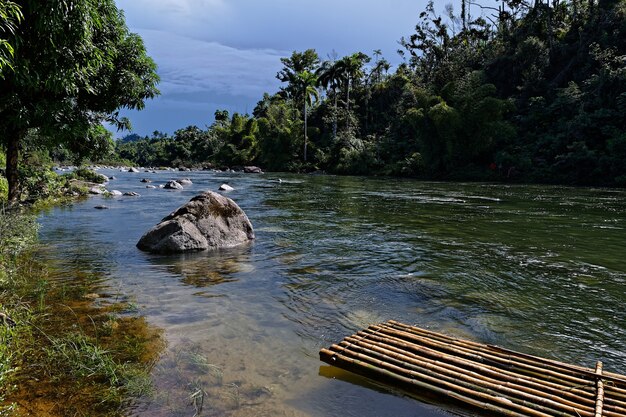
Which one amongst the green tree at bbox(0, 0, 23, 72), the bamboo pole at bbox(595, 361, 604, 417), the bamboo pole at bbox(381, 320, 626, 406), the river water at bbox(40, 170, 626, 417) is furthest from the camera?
the green tree at bbox(0, 0, 23, 72)

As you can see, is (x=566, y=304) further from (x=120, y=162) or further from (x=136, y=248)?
(x=120, y=162)

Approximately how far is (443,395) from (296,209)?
1628 cm

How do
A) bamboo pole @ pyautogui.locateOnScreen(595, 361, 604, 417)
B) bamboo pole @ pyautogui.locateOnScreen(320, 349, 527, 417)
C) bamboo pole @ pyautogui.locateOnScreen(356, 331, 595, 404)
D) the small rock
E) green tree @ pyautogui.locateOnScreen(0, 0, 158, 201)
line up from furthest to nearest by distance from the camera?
the small rock → green tree @ pyautogui.locateOnScreen(0, 0, 158, 201) → bamboo pole @ pyautogui.locateOnScreen(356, 331, 595, 404) → bamboo pole @ pyautogui.locateOnScreen(320, 349, 527, 417) → bamboo pole @ pyautogui.locateOnScreen(595, 361, 604, 417)

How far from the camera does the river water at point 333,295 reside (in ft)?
14.3

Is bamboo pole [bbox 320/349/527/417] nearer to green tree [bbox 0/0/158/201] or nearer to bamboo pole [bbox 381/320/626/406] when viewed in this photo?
bamboo pole [bbox 381/320/626/406]

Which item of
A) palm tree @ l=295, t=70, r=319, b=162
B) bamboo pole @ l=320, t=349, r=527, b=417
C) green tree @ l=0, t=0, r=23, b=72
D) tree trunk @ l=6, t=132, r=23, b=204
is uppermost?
palm tree @ l=295, t=70, r=319, b=162

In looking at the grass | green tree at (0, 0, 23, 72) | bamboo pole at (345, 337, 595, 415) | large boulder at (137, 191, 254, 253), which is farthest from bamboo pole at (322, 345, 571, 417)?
large boulder at (137, 191, 254, 253)

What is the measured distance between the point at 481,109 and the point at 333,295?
39.4 metres

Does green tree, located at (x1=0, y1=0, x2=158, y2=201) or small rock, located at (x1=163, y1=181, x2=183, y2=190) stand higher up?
green tree, located at (x1=0, y1=0, x2=158, y2=201)

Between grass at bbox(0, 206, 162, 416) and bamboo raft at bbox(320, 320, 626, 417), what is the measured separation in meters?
2.14

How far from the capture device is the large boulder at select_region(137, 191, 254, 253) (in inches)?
417

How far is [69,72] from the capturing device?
8.23 m

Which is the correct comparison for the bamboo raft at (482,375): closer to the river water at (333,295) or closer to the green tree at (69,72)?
the river water at (333,295)

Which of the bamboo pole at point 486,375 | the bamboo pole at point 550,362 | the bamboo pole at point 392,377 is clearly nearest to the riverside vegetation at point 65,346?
the bamboo pole at point 392,377
